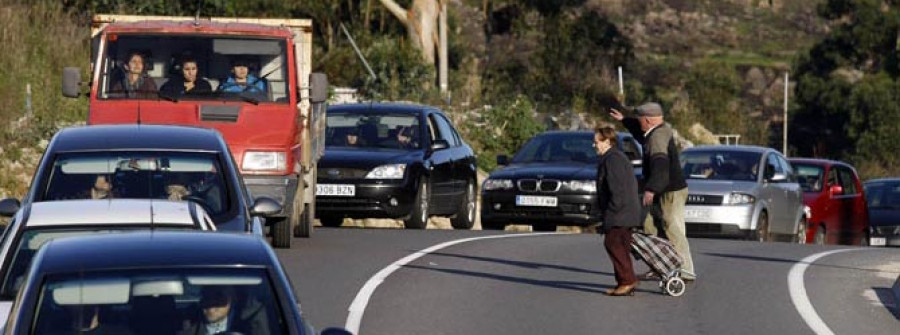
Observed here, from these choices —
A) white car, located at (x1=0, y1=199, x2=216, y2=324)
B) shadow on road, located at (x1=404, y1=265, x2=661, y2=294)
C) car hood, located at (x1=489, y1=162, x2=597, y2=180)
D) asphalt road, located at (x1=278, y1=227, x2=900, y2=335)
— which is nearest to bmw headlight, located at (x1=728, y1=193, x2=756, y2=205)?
car hood, located at (x1=489, y1=162, x2=597, y2=180)

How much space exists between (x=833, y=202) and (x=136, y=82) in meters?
14.8

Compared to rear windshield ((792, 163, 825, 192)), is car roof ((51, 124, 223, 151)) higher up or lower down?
higher up

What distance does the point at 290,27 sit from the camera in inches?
843

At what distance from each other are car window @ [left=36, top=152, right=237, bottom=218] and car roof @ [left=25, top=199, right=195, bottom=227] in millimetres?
2651

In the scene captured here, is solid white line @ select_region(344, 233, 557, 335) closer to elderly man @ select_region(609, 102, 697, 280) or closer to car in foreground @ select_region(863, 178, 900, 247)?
elderly man @ select_region(609, 102, 697, 280)

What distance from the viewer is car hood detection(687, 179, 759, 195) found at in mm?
26500

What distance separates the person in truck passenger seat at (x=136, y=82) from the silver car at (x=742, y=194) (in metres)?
9.92

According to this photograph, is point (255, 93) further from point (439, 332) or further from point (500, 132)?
point (500, 132)

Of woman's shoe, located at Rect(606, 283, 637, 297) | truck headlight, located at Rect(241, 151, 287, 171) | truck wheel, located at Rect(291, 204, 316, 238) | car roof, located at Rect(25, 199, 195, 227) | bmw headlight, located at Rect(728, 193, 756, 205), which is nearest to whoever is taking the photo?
car roof, located at Rect(25, 199, 195, 227)

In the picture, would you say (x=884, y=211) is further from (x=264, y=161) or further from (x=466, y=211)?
(x=264, y=161)

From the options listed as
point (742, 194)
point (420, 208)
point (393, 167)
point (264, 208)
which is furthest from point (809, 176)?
point (264, 208)

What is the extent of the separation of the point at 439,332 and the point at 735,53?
366 feet

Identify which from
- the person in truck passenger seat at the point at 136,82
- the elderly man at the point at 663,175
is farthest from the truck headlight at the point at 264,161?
the elderly man at the point at 663,175

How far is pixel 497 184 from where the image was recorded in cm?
2661
